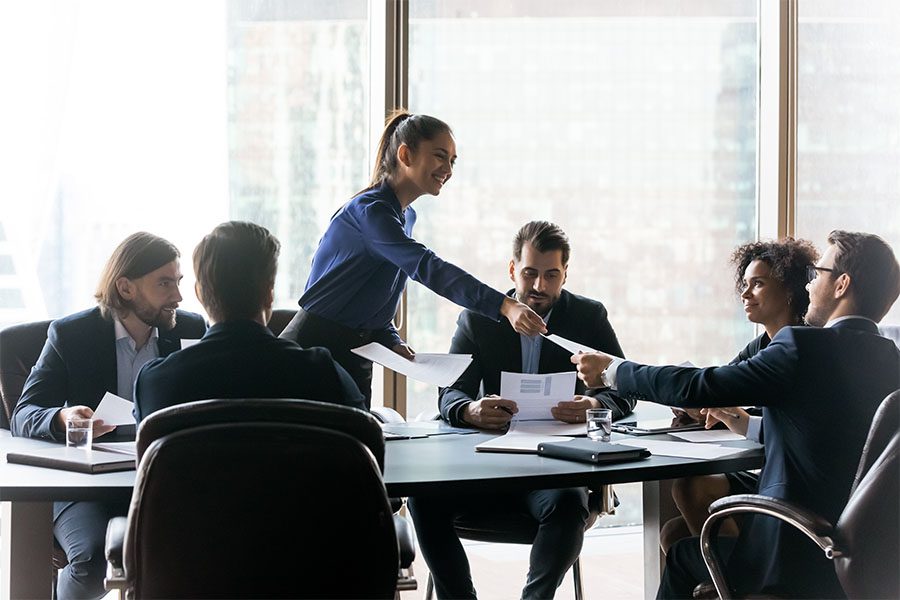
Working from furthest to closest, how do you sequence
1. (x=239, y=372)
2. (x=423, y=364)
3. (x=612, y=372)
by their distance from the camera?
(x=423, y=364) → (x=612, y=372) → (x=239, y=372)

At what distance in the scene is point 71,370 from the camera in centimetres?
276

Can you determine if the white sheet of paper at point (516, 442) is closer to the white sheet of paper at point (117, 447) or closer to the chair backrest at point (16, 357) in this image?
the white sheet of paper at point (117, 447)

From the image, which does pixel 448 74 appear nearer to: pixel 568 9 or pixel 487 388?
pixel 568 9

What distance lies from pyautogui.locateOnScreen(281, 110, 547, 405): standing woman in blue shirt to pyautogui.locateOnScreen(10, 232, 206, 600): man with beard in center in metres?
0.40

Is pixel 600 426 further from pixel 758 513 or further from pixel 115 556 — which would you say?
pixel 115 556

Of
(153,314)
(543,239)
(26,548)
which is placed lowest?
(26,548)

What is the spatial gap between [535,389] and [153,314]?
45.3 inches

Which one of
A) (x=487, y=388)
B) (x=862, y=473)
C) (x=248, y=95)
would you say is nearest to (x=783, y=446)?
(x=862, y=473)

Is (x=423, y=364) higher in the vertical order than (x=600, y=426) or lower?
higher

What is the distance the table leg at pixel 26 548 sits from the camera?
2094mm

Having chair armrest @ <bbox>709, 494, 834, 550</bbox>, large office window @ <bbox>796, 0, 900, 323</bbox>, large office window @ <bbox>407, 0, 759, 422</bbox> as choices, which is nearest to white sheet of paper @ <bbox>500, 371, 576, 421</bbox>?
chair armrest @ <bbox>709, 494, 834, 550</bbox>

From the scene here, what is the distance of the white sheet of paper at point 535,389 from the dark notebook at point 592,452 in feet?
1.65

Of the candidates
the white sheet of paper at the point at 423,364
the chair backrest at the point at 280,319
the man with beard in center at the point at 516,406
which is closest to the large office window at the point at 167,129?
the chair backrest at the point at 280,319

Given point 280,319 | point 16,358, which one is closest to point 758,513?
point 280,319
